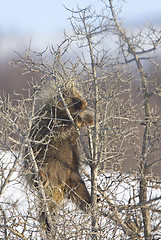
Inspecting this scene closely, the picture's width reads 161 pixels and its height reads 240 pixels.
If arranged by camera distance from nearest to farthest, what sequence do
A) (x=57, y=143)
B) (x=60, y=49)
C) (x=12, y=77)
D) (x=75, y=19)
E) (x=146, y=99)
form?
(x=60, y=49), (x=75, y=19), (x=57, y=143), (x=146, y=99), (x=12, y=77)

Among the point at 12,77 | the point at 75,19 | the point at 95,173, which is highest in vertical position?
the point at 12,77

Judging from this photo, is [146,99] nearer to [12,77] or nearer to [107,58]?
[107,58]

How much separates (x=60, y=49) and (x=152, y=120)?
112 cm

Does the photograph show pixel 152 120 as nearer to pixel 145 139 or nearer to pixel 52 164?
pixel 145 139

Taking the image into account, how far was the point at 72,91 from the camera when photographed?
3.27 metres

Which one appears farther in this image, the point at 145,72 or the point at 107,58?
the point at 145,72

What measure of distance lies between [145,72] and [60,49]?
51.7 inches

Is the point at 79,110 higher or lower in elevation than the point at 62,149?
higher

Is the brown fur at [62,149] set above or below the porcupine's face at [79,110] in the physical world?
below

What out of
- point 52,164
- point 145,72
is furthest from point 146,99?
point 52,164

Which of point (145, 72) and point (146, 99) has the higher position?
point (145, 72)

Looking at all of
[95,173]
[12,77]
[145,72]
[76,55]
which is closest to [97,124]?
[95,173]

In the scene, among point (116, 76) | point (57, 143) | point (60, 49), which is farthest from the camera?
point (57, 143)

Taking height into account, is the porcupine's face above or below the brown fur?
above
